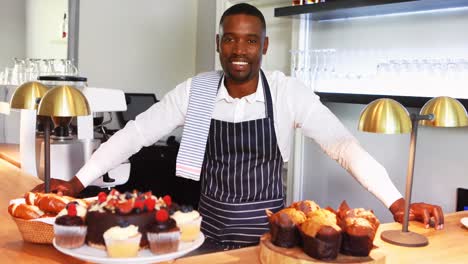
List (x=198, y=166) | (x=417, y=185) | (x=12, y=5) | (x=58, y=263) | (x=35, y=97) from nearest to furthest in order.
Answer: (x=58, y=263) < (x=35, y=97) < (x=198, y=166) < (x=417, y=185) < (x=12, y=5)

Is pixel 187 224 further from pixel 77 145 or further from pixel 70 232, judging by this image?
pixel 77 145

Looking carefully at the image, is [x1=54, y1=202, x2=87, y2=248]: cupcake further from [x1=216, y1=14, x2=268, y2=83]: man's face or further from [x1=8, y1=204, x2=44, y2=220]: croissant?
[x1=216, y1=14, x2=268, y2=83]: man's face

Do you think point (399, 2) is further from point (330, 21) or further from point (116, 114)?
point (116, 114)

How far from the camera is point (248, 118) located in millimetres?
2240

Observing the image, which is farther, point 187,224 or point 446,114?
point 446,114

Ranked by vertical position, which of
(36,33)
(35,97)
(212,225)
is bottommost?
(212,225)

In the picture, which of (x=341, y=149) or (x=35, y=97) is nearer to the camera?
(x=35, y=97)

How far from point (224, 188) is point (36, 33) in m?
2.77

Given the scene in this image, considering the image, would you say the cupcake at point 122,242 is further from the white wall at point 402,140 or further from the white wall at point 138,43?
the white wall at point 138,43

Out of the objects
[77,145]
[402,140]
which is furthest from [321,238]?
[402,140]

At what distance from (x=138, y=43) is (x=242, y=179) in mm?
2856

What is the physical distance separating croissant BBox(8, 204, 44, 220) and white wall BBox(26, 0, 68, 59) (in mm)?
2949

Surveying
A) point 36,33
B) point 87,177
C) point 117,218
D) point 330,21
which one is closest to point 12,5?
point 36,33

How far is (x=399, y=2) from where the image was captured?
2.76 m
